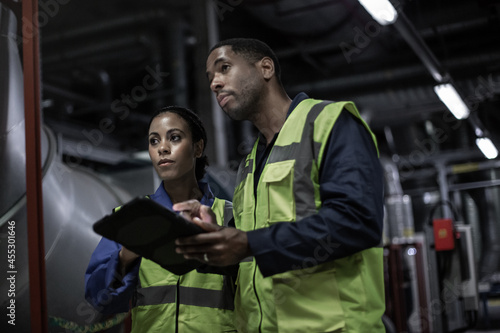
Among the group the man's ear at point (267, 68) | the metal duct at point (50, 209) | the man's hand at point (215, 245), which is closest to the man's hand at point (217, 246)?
the man's hand at point (215, 245)

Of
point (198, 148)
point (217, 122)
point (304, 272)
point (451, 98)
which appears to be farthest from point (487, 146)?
point (304, 272)

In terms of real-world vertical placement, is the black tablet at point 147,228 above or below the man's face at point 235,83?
below

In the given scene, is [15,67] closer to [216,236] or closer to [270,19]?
[216,236]

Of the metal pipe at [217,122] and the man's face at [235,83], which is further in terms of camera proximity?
the metal pipe at [217,122]

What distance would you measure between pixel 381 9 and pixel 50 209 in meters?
A: 3.21

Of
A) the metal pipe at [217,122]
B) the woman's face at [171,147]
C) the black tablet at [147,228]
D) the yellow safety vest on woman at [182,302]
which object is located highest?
the metal pipe at [217,122]

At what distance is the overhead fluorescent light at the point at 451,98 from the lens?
22.7ft

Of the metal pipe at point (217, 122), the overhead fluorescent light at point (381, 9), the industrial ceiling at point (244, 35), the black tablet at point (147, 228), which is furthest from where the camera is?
the industrial ceiling at point (244, 35)

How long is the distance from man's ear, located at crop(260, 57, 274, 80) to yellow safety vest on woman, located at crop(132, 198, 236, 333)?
72cm

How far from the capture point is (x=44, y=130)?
3.22m

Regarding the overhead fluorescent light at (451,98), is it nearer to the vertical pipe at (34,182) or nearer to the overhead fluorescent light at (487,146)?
the overhead fluorescent light at (487,146)

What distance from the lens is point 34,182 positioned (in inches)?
70.4

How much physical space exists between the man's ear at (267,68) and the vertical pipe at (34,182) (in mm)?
792

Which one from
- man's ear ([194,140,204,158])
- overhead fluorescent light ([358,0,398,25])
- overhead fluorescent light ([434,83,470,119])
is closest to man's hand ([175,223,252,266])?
man's ear ([194,140,204,158])
